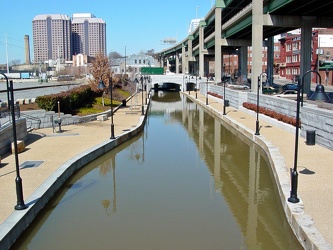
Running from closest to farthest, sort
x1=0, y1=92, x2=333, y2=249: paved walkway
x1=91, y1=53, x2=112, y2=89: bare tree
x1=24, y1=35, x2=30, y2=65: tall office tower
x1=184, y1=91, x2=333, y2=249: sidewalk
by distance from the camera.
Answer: x1=184, y1=91, x2=333, y2=249: sidewalk < x1=0, y1=92, x2=333, y2=249: paved walkway < x1=91, y1=53, x2=112, y2=89: bare tree < x1=24, y1=35, x2=30, y2=65: tall office tower

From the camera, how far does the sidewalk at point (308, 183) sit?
8.70 m

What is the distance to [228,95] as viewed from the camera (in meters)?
44.1

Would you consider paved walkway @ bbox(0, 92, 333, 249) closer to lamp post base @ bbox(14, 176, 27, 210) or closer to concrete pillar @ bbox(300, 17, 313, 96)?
lamp post base @ bbox(14, 176, 27, 210)

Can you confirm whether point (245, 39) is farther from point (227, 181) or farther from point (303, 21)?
point (227, 181)

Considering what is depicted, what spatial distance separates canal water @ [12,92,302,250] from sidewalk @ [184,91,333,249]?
2.07 feet

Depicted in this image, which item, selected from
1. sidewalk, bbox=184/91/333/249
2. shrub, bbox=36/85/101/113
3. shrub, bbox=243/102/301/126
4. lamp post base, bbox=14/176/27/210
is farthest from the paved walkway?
shrub, bbox=36/85/101/113

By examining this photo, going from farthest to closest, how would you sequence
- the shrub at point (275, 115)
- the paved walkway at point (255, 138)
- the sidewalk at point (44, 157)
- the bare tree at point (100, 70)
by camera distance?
the bare tree at point (100, 70), the shrub at point (275, 115), the sidewalk at point (44, 157), the paved walkway at point (255, 138)

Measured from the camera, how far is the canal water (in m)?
9.64

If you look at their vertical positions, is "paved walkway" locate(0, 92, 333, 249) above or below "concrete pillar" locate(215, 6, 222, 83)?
below

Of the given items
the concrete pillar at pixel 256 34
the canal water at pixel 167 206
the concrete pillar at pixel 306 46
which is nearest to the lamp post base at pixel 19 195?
the canal water at pixel 167 206

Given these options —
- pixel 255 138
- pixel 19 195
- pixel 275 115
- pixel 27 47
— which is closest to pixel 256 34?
pixel 275 115

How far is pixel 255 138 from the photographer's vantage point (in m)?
21.7

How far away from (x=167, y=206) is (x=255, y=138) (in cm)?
1100

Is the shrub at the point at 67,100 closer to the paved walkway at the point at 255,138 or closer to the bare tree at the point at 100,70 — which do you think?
the bare tree at the point at 100,70
